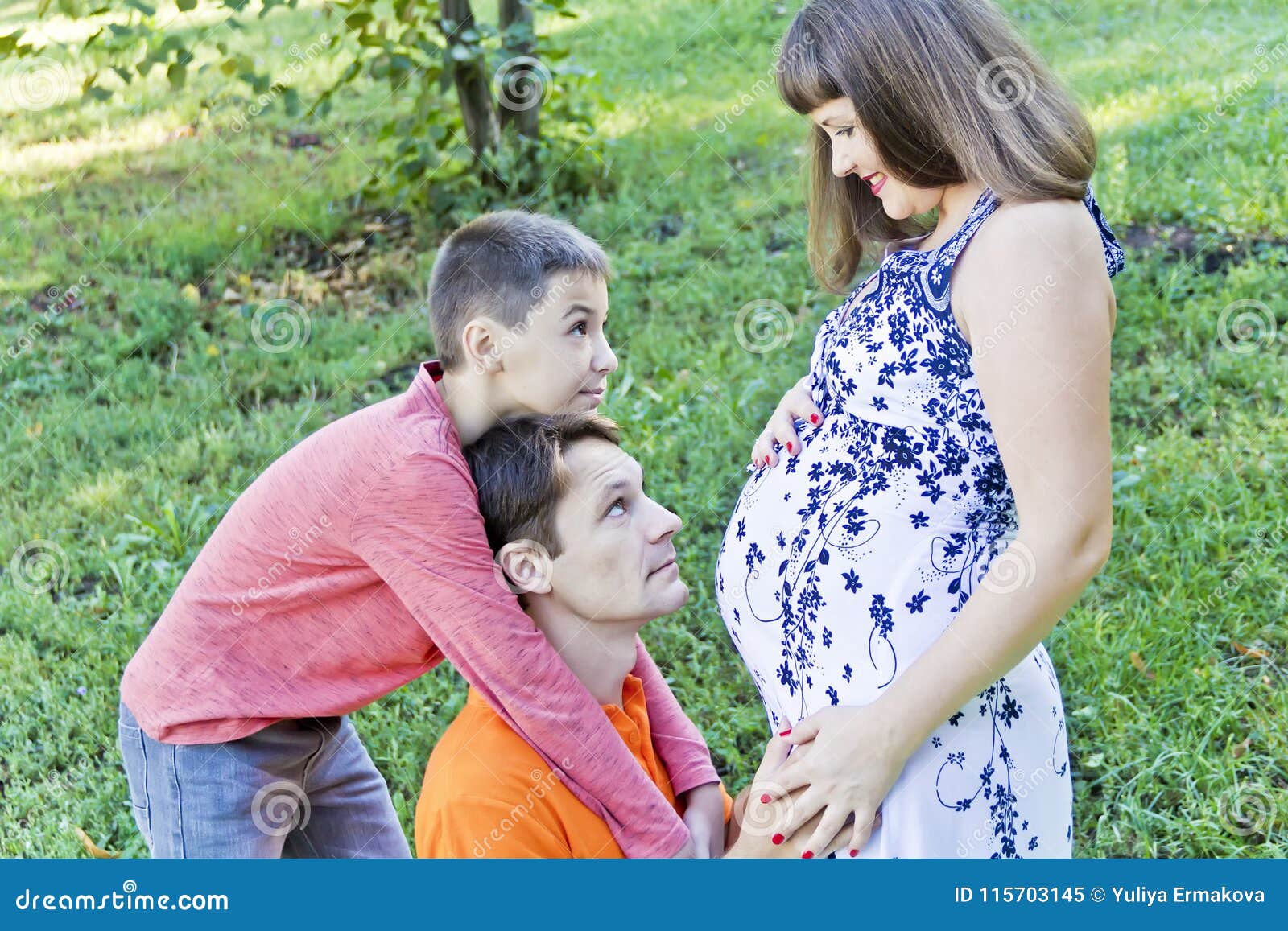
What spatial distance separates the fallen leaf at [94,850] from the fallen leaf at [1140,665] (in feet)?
8.81

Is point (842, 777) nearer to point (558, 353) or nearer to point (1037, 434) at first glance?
point (1037, 434)

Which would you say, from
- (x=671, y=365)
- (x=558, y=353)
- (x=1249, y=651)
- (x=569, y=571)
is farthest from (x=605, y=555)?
(x=671, y=365)

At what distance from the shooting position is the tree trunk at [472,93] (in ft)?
18.7

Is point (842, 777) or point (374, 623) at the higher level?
point (374, 623)

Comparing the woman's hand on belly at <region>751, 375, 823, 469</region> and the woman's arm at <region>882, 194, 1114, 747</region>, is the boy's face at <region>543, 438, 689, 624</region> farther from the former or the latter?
the woman's arm at <region>882, 194, 1114, 747</region>

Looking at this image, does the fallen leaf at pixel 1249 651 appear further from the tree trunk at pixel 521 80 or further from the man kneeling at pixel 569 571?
the tree trunk at pixel 521 80

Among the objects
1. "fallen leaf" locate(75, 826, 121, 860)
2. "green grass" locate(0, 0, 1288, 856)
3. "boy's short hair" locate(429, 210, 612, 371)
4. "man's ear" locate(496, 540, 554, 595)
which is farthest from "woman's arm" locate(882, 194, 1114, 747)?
"fallen leaf" locate(75, 826, 121, 860)

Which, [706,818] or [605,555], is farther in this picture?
[706,818]

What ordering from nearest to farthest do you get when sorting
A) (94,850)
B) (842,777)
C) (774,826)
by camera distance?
(842,777), (774,826), (94,850)

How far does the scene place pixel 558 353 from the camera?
7.51 feet

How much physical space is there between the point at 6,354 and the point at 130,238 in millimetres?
929

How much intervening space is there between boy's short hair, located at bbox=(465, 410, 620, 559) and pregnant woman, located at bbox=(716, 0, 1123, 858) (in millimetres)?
378

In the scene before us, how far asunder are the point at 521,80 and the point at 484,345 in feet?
12.5
